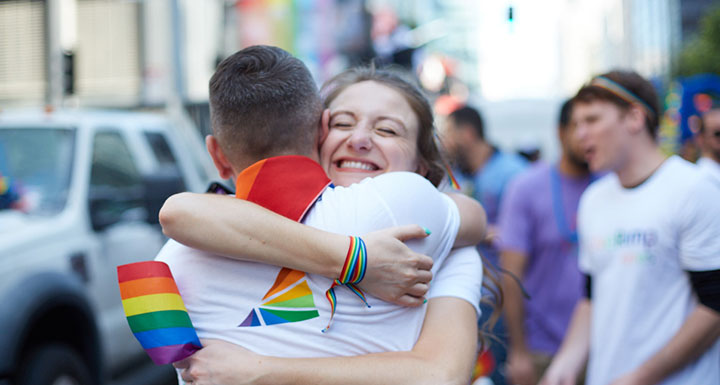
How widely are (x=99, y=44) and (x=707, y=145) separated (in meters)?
13.6

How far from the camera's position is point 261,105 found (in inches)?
61.4

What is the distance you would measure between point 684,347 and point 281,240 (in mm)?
1693

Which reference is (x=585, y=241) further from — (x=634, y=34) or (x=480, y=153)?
(x=634, y=34)

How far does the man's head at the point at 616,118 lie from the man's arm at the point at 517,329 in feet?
4.46

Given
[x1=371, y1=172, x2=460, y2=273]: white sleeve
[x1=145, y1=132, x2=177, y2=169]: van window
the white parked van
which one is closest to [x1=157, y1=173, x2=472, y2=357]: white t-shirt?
[x1=371, y1=172, x2=460, y2=273]: white sleeve

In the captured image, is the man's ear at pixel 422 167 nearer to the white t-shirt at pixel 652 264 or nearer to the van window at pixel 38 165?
the white t-shirt at pixel 652 264

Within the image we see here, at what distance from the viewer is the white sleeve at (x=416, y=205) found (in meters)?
1.58

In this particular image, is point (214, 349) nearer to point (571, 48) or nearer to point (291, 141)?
point (291, 141)

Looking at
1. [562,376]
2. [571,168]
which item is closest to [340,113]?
[562,376]

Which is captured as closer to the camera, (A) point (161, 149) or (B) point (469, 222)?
(B) point (469, 222)

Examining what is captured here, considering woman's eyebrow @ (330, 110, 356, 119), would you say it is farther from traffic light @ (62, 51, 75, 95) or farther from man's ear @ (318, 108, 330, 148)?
traffic light @ (62, 51, 75, 95)

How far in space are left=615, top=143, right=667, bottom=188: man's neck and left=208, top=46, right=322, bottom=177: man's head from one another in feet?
5.54

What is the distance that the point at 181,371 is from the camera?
1658 mm

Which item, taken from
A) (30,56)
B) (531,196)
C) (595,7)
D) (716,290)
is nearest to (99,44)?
(30,56)
